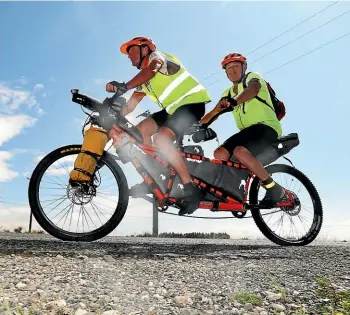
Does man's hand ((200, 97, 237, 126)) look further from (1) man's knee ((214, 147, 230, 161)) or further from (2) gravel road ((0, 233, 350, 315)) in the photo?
(2) gravel road ((0, 233, 350, 315))

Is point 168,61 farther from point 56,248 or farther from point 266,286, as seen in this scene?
point 266,286

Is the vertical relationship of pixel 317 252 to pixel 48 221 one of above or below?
below

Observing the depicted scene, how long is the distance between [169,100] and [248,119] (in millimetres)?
1360

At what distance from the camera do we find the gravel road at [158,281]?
301cm

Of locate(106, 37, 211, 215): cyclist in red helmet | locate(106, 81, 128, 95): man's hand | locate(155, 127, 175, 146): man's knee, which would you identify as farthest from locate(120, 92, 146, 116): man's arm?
locate(106, 81, 128, 95): man's hand

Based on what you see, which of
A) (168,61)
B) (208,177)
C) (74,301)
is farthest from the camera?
(208,177)

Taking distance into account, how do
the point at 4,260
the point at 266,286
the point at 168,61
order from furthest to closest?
the point at 168,61 < the point at 4,260 < the point at 266,286

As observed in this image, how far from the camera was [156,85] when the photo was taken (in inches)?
235

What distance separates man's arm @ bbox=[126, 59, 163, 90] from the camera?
219 inches

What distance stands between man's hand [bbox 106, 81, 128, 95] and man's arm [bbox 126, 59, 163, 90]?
0.06 metres

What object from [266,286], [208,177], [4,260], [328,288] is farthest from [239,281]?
[208,177]

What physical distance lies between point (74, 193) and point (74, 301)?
3051mm

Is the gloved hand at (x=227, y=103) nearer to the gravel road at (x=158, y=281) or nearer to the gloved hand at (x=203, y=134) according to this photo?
the gloved hand at (x=203, y=134)

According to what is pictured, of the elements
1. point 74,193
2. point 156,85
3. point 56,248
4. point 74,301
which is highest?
point 156,85
